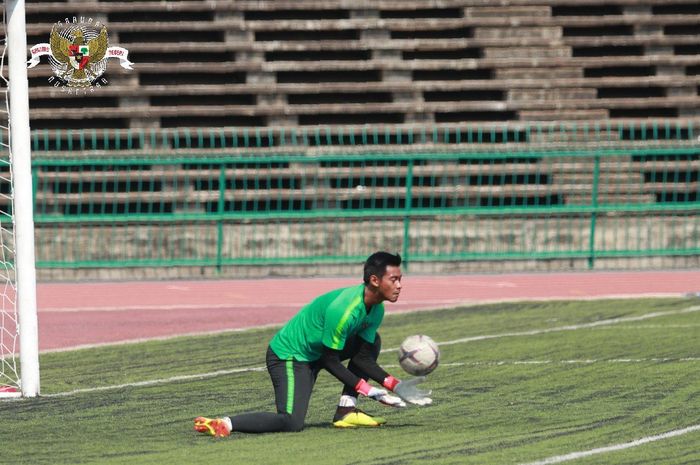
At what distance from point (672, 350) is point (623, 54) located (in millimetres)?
13562

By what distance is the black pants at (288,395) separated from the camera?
30.8 ft

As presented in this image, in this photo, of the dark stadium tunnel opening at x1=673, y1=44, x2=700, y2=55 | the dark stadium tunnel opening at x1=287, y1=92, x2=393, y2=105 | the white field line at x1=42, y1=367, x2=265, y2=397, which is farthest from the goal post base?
the dark stadium tunnel opening at x1=673, y1=44, x2=700, y2=55

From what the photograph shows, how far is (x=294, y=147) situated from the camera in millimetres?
23266

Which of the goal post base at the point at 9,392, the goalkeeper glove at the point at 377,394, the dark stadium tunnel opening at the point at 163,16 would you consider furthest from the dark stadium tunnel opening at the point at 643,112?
the goalkeeper glove at the point at 377,394

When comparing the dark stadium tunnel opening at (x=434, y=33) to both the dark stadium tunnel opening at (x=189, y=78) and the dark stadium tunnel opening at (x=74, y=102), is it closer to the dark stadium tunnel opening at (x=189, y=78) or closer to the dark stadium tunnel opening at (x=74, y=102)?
the dark stadium tunnel opening at (x=189, y=78)

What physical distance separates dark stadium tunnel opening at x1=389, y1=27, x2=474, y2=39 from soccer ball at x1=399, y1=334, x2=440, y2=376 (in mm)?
16263

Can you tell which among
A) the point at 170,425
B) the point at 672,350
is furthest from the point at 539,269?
the point at 170,425

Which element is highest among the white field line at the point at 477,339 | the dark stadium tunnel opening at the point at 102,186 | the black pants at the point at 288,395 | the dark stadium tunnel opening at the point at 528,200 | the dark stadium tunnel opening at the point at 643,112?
the dark stadium tunnel opening at the point at 643,112

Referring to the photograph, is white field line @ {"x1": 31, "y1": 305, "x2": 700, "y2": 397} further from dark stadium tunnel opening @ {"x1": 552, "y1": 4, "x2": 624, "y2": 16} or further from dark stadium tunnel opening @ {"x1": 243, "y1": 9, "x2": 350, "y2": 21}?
dark stadium tunnel opening @ {"x1": 243, "y1": 9, "x2": 350, "y2": 21}

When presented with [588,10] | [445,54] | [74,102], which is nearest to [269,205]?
[74,102]

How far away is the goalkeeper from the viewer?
9.23 meters

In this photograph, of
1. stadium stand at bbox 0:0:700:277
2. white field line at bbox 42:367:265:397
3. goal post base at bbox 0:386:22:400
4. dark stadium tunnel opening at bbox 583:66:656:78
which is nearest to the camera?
goal post base at bbox 0:386:22:400

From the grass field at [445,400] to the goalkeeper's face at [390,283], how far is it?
78cm

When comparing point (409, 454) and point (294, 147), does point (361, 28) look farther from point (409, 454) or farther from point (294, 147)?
point (409, 454)
